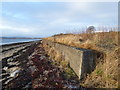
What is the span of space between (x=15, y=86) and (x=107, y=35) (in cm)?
471

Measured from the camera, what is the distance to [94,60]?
177 inches

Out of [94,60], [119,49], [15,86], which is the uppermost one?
[119,49]

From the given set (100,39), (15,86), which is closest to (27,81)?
(15,86)

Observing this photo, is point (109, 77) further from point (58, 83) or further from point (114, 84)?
point (58, 83)

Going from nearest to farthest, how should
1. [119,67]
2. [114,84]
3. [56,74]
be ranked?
[114,84]
[119,67]
[56,74]

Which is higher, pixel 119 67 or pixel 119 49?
pixel 119 49

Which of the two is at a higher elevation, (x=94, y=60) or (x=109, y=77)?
(x=94, y=60)

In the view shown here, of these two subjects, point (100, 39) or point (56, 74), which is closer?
point (56, 74)

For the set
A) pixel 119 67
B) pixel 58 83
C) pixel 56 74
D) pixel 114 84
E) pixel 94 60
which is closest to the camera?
pixel 114 84

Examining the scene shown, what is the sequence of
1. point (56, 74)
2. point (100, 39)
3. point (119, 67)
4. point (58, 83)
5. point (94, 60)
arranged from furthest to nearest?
point (100, 39) → point (56, 74) → point (94, 60) → point (58, 83) → point (119, 67)

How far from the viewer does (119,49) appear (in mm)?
4309

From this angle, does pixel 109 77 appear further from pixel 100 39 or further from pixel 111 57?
pixel 100 39

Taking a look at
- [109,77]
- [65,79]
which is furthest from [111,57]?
[65,79]

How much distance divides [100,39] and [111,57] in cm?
267
